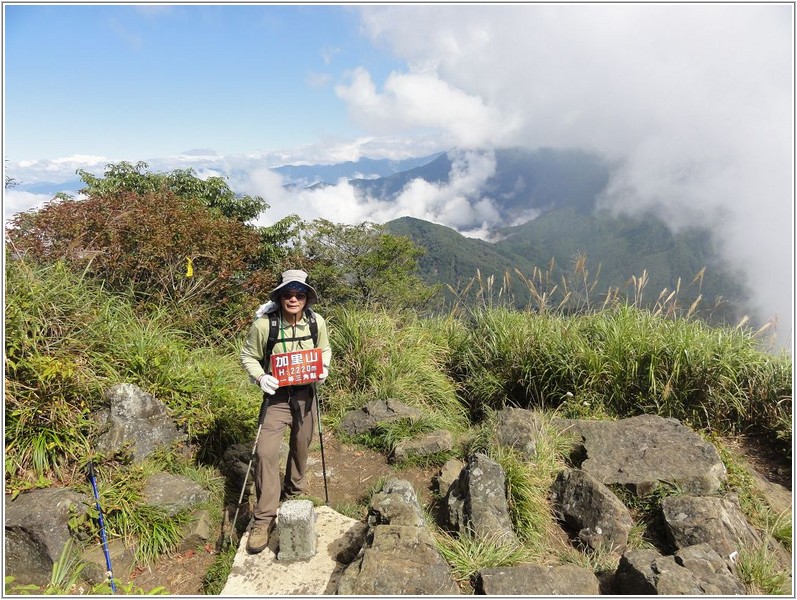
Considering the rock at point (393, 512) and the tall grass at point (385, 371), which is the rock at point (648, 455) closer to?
the tall grass at point (385, 371)

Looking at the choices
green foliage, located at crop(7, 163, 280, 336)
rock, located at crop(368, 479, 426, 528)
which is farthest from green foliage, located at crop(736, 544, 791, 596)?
green foliage, located at crop(7, 163, 280, 336)

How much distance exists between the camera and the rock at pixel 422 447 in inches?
208

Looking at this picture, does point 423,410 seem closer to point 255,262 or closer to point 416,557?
point 416,557

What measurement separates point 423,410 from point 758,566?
3674 millimetres

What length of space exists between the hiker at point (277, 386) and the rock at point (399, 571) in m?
1.12

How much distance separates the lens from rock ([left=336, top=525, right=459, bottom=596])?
2.84 meters

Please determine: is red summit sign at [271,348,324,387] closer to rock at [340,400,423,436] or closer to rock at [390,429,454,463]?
rock at [390,429,454,463]

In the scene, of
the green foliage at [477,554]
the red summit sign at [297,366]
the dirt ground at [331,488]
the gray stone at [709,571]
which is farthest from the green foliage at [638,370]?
the red summit sign at [297,366]

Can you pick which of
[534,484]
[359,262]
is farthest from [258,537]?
[359,262]

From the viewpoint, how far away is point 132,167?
11.6 meters

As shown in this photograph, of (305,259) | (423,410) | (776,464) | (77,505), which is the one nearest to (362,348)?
(423,410)

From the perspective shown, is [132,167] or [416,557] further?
[132,167]

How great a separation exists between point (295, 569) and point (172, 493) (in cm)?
151

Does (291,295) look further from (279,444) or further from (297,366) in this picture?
(279,444)
